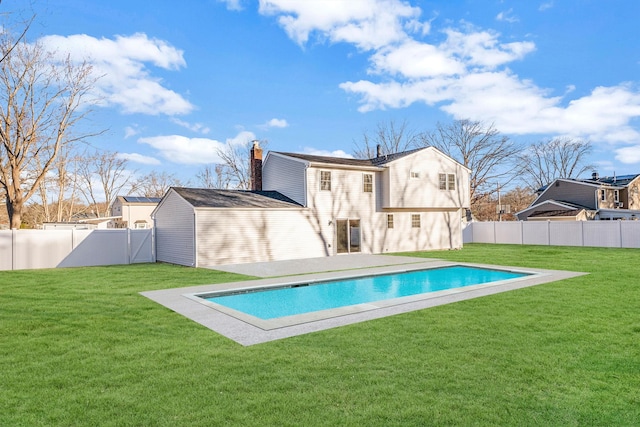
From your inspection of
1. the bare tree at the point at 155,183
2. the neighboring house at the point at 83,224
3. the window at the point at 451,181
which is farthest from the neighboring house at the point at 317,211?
the bare tree at the point at 155,183

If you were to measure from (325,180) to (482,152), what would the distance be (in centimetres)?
2583

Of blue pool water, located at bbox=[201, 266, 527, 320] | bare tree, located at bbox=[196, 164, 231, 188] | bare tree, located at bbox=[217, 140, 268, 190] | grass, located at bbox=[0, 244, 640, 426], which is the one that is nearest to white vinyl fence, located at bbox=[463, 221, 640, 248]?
blue pool water, located at bbox=[201, 266, 527, 320]

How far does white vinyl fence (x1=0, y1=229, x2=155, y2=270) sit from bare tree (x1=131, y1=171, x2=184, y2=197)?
33.1 metres

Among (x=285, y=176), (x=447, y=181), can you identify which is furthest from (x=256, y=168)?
(x=447, y=181)

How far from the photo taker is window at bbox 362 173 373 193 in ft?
67.1

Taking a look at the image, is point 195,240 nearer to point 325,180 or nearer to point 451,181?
point 325,180

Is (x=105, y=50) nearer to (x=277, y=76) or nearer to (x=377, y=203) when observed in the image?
(x=277, y=76)

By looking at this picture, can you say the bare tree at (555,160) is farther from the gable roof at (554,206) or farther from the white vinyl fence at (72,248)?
the white vinyl fence at (72,248)

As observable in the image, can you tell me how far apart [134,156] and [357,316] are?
45.0 meters

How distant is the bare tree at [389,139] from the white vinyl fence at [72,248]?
89.0 feet

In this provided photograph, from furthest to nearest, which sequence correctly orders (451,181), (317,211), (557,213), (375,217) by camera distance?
(557,213)
(451,181)
(375,217)
(317,211)

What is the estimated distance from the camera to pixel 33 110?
20047 mm

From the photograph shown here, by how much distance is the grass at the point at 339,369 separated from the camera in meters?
3.31

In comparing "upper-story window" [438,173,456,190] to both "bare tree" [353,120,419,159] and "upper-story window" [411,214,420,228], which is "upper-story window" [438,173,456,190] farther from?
"bare tree" [353,120,419,159]
